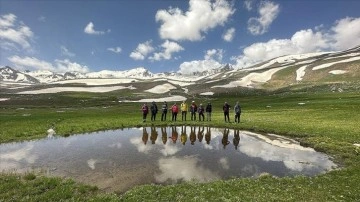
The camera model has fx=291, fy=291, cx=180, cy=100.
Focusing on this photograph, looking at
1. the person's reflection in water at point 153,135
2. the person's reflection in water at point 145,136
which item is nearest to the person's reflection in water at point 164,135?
the person's reflection in water at point 153,135

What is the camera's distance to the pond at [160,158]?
20.4m

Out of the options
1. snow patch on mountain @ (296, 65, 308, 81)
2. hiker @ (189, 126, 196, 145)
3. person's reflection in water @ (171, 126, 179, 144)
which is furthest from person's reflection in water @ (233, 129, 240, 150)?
snow patch on mountain @ (296, 65, 308, 81)

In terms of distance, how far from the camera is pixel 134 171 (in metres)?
21.3

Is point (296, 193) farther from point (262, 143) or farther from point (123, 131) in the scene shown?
point (123, 131)

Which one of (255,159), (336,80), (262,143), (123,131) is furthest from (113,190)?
(336,80)

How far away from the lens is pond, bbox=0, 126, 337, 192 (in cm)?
2041

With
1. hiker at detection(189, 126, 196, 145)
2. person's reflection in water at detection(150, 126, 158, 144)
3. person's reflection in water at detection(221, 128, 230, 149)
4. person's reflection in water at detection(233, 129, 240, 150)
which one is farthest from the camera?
person's reflection in water at detection(150, 126, 158, 144)

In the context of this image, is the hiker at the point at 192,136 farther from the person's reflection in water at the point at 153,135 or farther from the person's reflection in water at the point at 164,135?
the person's reflection in water at the point at 153,135

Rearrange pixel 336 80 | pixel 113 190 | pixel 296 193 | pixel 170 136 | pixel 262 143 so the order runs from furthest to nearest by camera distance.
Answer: pixel 336 80
pixel 170 136
pixel 262 143
pixel 113 190
pixel 296 193

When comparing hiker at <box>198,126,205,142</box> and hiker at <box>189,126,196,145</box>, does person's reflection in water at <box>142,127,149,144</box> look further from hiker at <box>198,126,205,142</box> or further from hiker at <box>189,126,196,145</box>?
hiker at <box>198,126,205,142</box>

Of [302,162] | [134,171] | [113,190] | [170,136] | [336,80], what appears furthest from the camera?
[336,80]

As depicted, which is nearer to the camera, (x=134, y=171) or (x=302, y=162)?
(x=134, y=171)

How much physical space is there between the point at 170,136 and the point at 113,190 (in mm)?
18414

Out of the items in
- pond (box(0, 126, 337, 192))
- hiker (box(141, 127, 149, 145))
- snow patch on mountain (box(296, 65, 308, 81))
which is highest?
snow patch on mountain (box(296, 65, 308, 81))
